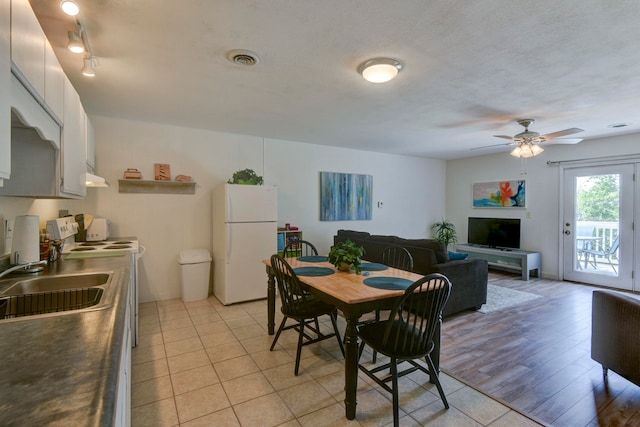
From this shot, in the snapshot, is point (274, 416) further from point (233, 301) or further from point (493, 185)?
point (493, 185)

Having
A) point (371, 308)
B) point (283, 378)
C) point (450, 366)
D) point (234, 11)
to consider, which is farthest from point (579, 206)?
point (234, 11)

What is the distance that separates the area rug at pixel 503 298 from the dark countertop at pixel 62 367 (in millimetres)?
4036

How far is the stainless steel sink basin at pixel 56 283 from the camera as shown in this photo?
171cm

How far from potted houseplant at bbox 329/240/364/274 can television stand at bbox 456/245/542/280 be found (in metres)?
4.38

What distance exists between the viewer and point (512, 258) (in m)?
5.86

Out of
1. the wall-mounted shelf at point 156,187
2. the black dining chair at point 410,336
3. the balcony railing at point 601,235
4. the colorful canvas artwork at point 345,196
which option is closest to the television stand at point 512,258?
the balcony railing at point 601,235

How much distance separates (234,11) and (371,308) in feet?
6.44

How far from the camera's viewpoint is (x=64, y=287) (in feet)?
6.23

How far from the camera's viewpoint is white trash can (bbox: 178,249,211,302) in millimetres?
4016

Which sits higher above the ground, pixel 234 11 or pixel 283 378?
pixel 234 11

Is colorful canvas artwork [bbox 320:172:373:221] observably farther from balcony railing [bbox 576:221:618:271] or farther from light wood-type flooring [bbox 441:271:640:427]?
balcony railing [bbox 576:221:618:271]

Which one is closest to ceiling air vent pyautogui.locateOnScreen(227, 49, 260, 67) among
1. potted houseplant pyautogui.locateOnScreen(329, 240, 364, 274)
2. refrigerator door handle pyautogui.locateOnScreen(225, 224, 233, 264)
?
potted houseplant pyautogui.locateOnScreen(329, 240, 364, 274)

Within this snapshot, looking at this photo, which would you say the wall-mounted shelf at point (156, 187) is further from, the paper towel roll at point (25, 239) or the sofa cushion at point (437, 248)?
the sofa cushion at point (437, 248)

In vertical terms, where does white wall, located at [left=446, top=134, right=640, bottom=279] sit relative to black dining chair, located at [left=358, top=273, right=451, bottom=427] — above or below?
above
